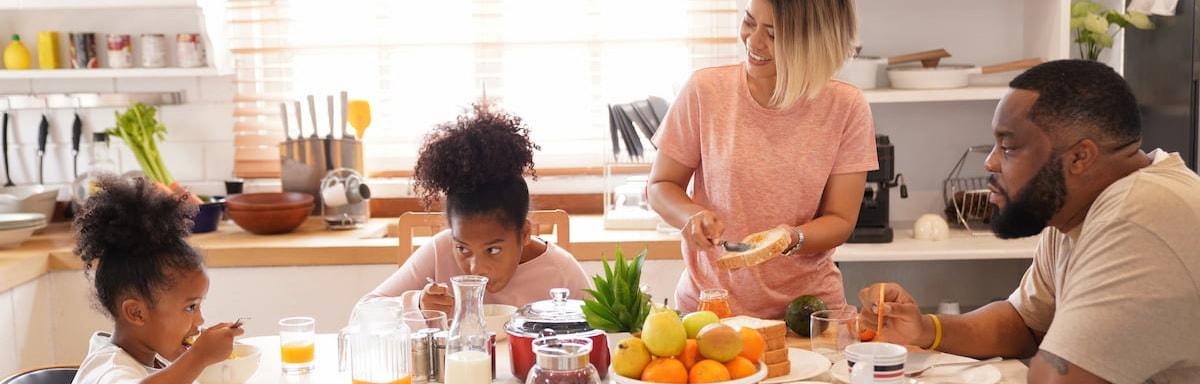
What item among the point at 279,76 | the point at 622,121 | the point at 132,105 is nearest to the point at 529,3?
the point at 622,121

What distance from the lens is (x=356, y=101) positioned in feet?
13.2

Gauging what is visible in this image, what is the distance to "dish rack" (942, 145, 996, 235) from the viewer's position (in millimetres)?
3711

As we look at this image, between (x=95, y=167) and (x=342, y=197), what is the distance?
3.02ft

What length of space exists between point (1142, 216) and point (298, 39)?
3.11 m

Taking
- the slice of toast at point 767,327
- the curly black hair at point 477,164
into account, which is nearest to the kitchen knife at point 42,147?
the curly black hair at point 477,164

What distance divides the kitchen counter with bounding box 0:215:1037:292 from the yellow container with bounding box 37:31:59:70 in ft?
2.23

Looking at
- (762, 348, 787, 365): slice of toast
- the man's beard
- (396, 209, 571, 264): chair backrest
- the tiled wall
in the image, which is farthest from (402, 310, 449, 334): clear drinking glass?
the tiled wall

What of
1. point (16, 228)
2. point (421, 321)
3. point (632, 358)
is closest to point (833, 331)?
point (632, 358)

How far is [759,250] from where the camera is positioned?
2213 mm

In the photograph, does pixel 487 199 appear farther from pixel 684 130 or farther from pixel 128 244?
pixel 128 244

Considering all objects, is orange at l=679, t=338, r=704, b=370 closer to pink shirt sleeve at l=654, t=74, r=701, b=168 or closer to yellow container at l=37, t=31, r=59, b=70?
pink shirt sleeve at l=654, t=74, r=701, b=168

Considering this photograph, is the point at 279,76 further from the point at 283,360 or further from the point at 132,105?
the point at 283,360

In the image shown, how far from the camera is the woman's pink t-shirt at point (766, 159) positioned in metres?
2.43

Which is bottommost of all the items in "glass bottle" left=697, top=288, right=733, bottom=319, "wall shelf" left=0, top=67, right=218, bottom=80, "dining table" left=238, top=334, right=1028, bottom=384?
"dining table" left=238, top=334, right=1028, bottom=384
